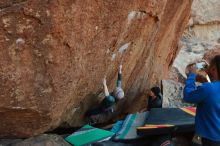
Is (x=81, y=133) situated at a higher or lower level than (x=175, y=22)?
lower

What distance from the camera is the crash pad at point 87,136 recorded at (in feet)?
16.1

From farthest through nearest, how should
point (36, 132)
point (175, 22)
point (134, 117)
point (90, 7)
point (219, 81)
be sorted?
point (175, 22), point (134, 117), point (36, 132), point (90, 7), point (219, 81)

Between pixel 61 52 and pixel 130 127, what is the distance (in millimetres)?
1434

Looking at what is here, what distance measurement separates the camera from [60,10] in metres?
3.86

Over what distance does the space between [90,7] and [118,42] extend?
0.80 metres

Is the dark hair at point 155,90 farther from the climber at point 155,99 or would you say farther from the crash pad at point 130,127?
the crash pad at point 130,127

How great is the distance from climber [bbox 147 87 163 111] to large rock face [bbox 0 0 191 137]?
71cm

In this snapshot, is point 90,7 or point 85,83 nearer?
point 90,7

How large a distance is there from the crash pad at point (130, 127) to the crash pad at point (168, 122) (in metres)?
0.10

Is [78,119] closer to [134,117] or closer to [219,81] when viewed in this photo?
[134,117]

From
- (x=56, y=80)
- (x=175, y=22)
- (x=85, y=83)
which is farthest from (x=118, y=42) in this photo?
(x=175, y=22)

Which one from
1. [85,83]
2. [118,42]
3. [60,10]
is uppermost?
[60,10]

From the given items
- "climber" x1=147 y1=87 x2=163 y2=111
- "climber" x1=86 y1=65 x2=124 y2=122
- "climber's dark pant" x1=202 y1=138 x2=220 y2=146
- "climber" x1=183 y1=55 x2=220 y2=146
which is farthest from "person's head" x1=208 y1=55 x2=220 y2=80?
"climber" x1=147 y1=87 x2=163 y2=111

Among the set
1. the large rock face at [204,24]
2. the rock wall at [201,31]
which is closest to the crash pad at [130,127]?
the rock wall at [201,31]
